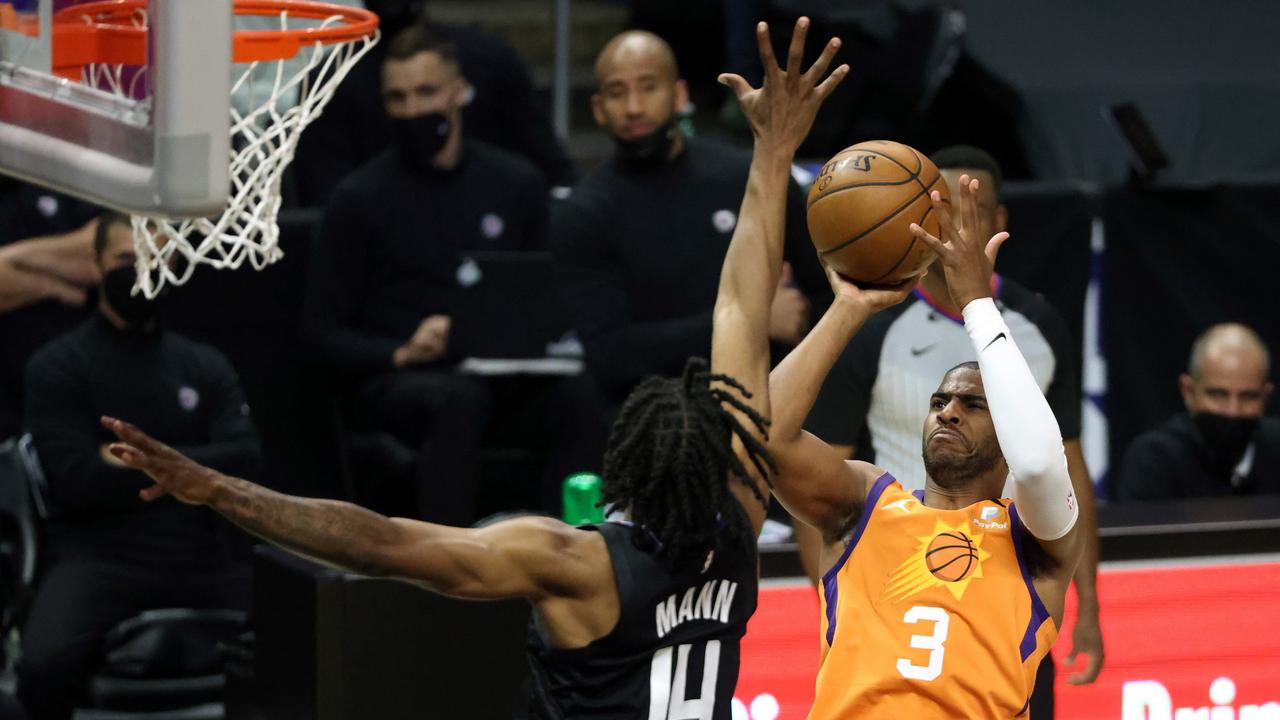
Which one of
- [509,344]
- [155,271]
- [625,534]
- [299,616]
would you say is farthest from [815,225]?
[155,271]

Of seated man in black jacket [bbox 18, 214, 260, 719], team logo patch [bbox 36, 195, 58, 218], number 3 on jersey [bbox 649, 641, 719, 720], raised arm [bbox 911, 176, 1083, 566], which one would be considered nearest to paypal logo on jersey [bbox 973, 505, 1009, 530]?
raised arm [bbox 911, 176, 1083, 566]

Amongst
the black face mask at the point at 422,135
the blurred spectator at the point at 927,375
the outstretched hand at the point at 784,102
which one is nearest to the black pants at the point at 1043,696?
the blurred spectator at the point at 927,375

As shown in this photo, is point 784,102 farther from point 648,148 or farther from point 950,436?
point 648,148

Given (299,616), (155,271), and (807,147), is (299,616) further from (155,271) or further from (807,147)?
(807,147)

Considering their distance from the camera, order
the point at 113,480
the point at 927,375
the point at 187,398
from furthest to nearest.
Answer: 1. the point at 187,398
2. the point at 113,480
3. the point at 927,375

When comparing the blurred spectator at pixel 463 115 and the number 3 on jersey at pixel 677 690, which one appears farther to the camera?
the blurred spectator at pixel 463 115

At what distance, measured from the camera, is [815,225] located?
13.8ft

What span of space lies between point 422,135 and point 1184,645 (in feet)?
9.95

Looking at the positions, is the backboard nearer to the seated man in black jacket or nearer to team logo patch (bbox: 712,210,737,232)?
the seated man in black jacket

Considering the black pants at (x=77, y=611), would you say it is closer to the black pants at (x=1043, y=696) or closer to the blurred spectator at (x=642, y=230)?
the blurred spectator at (x=642, y=230)

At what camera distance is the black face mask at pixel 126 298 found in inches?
252

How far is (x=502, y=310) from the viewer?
6.77 metres

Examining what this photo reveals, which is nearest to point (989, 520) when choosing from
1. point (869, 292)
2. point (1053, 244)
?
point (869, 292)

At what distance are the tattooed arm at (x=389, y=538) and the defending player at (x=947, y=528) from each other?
0.58 metres
